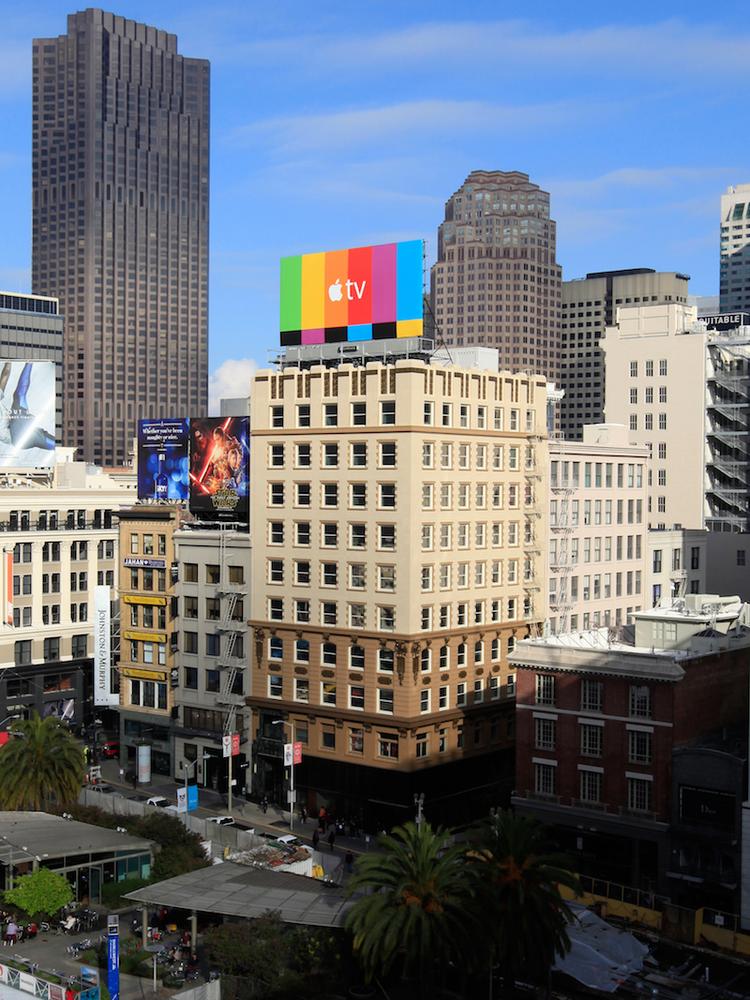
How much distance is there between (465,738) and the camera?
3812 inches

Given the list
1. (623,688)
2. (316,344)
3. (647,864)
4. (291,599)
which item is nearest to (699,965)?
(647,864)

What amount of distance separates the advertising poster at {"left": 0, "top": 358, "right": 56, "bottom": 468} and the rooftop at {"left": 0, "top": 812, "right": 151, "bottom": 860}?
189ft

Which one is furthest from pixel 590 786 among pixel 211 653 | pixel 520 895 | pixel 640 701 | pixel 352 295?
pixel 352 295

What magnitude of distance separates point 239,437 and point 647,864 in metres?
45.8

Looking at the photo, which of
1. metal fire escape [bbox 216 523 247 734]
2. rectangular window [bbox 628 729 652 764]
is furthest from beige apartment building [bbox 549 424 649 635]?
rectangular window [bbox 628 729 652 764]

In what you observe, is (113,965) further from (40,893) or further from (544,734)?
(544,734)

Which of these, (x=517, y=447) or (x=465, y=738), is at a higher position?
(x=517, y=447)

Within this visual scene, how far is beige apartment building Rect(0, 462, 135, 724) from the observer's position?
122000 millimetres

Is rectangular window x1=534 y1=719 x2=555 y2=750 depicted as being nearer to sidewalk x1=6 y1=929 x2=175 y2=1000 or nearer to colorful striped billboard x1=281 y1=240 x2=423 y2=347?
sidewalk x1=6 y1=929 x2=175 y2=1000

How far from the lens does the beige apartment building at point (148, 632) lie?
4284 inches

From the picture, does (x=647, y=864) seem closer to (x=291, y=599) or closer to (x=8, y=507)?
(x=291, y=599)

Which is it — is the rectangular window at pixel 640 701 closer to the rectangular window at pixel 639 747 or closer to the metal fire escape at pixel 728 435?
the rectangular window at pixel 639 747

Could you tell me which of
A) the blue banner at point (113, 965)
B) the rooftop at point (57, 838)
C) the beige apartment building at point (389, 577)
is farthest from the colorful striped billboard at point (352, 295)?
the blue banner at point (113, 965)

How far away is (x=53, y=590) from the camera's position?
126 metres
